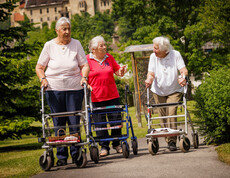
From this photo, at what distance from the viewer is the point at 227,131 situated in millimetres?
8141

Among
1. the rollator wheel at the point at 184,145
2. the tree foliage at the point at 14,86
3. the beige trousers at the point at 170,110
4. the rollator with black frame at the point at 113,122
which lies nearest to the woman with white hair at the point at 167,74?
the beige trousers at the point at 170,110

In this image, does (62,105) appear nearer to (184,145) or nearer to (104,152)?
(104,152)

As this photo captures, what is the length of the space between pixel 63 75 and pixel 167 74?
1719mm

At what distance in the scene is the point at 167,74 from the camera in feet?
26.1

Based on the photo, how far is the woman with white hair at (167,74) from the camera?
26.0ft

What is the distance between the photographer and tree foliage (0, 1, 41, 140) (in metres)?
11.2

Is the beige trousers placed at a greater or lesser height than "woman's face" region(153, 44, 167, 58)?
lesser

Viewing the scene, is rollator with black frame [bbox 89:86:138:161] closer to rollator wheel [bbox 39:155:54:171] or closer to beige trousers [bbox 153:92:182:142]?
beige trousers [bbox 153:92:182:142]

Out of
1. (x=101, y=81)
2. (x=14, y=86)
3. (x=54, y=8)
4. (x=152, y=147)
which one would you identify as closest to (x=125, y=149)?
(x=152, y=147)

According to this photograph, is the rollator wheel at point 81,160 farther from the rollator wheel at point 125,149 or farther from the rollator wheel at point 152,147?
the rollator wheel at point 152,147

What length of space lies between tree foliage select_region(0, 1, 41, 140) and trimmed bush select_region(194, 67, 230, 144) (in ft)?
14.4

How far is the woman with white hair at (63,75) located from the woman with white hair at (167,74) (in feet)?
4.00

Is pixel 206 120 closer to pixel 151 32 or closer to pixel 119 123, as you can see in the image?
pixel 119 123

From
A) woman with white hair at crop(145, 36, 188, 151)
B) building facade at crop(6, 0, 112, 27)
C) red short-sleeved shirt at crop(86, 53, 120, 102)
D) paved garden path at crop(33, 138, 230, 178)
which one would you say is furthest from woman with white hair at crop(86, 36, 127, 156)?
building facade at crop(6, 0, 112, 27)
